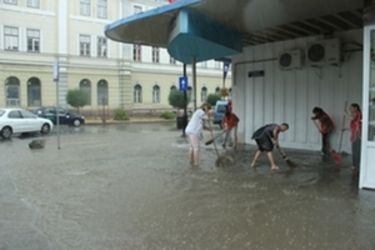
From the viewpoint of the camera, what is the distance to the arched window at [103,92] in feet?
154

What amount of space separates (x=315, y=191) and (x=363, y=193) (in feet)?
2.58

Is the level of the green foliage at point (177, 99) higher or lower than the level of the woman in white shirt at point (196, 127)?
A: higher

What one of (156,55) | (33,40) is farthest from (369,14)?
(156,55)

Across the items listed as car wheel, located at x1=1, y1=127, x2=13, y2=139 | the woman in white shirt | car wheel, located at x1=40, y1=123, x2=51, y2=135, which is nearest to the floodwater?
the woman in white shirt

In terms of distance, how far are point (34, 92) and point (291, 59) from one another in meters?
33.3

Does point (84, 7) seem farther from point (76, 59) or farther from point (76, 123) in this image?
point (76, 123)

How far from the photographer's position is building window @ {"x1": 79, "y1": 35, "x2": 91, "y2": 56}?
1799 inches

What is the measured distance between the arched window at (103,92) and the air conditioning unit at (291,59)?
34222 mm

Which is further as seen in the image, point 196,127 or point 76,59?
point 76,59

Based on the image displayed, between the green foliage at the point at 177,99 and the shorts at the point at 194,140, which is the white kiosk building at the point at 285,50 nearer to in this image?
the shorts at the point at 194,140

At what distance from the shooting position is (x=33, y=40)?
1689 inches

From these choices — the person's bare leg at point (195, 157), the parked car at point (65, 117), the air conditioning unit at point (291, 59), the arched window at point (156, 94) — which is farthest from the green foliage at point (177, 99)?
the person's bare leg at point (195, 157)

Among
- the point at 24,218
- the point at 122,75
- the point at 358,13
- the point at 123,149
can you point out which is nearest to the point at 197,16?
the point at 358,13

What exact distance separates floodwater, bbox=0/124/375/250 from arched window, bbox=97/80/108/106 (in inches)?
1382
